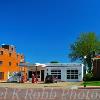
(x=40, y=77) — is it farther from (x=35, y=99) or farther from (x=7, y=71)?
(x=35, y=99)

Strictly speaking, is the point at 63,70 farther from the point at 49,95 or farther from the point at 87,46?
the point at 49,95

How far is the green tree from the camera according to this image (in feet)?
336

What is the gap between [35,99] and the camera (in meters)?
23.9

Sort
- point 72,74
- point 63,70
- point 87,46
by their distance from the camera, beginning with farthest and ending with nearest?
point 87,46 < point 63,70 < point 72,74

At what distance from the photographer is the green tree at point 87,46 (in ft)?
336

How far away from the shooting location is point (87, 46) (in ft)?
337

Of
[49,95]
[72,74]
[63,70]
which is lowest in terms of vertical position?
[49,95]

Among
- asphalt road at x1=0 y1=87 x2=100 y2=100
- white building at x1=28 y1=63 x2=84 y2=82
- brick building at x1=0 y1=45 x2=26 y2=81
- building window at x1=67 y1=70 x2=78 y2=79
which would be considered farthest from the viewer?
brick building at x1=0 y1=45 x2=26 y2=81

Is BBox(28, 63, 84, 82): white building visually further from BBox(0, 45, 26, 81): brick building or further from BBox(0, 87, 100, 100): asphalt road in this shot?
BBox(0, 87, 100, 100): asphalt road

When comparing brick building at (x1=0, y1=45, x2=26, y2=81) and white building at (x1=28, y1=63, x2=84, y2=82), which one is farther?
brick building at (x1=0, y1=45, x2=26, y2=81)

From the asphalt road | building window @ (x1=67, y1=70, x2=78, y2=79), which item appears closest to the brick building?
building window @ (x1=67, y1=70, x2=78, y2=79)

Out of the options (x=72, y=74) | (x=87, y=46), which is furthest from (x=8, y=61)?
(x=72, y=74)

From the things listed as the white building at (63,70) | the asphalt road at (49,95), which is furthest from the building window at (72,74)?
the asphalt road at (49,95)

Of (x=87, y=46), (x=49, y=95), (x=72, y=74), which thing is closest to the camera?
(x=49, y=95)
